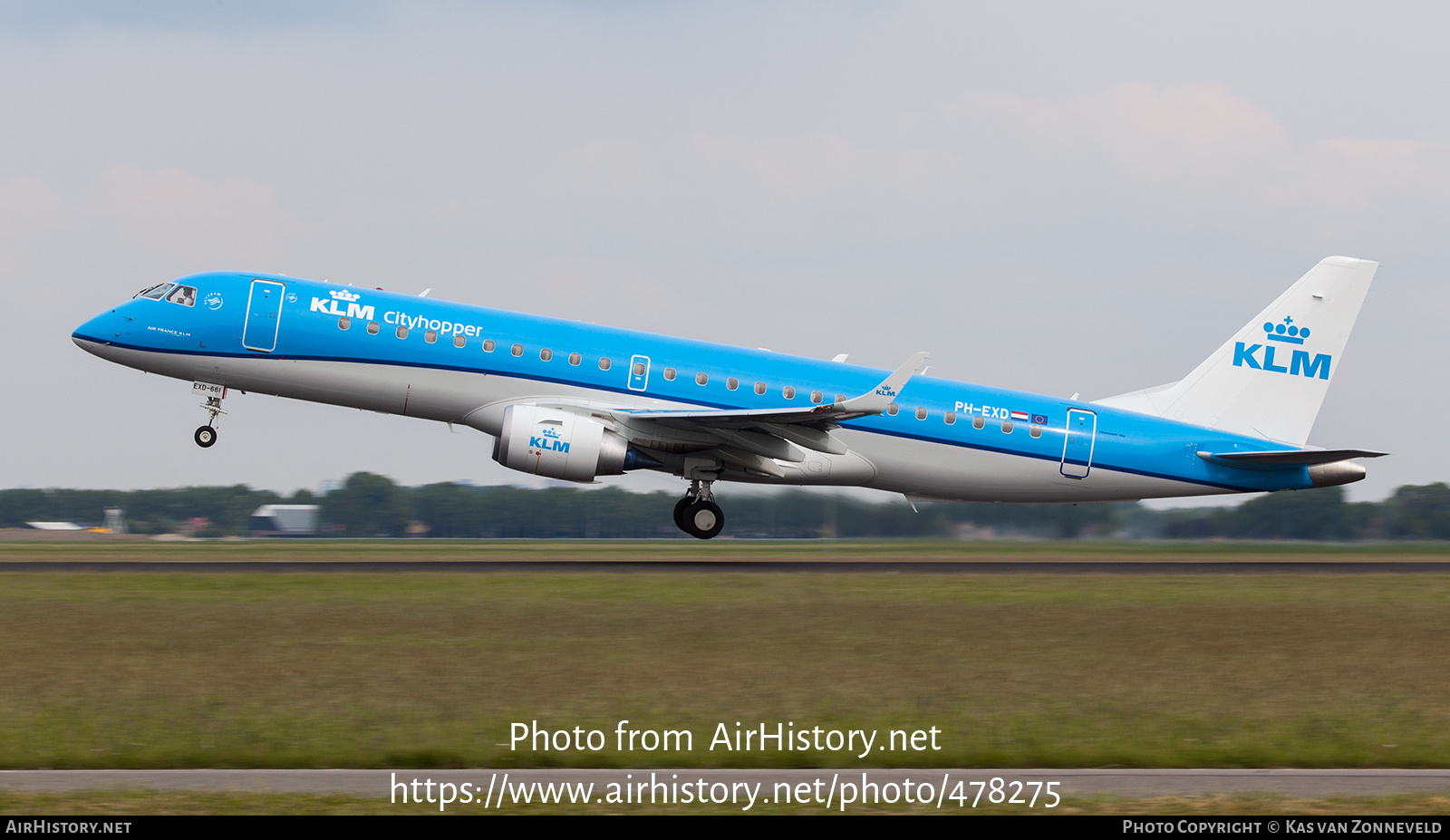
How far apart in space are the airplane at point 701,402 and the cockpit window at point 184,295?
42 millimetres

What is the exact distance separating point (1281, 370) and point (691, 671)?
23028 mm

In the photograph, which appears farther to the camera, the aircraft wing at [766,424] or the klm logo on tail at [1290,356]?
the klm logo on tail at [1290,356]

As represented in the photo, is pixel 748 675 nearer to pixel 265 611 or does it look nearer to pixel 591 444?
pixel 265 611

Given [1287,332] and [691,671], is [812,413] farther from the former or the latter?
[1287,332]

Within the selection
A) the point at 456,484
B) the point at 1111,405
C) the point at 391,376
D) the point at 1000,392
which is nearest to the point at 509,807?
the point at 391,376

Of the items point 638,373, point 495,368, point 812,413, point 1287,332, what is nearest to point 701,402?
point 638,373

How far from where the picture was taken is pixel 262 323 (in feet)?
88.4

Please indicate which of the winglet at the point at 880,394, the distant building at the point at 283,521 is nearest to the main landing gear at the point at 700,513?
the winglet at the point at 880,394

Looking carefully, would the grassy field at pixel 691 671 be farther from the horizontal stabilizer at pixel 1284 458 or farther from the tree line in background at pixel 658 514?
the tree line in background at pixel 658 514

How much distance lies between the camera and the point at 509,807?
8.99 m

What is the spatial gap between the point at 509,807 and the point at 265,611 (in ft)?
33.9

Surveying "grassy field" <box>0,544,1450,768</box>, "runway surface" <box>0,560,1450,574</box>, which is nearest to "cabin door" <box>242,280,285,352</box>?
"runway surface" <box>0,560,1450,574</box>

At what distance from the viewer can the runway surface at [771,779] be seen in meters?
9.50

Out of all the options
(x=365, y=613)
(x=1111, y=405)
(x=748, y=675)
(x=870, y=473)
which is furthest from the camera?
(x=1111, y=405)
